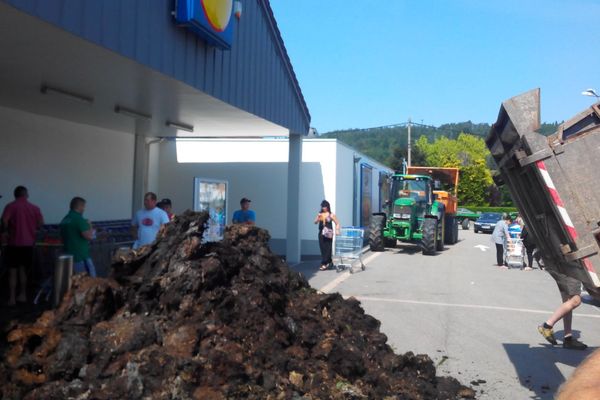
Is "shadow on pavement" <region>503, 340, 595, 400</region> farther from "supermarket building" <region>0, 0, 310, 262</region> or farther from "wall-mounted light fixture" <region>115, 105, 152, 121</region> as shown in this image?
"wall-mounted light fixture" <region>115, 105, 152, 121</region>

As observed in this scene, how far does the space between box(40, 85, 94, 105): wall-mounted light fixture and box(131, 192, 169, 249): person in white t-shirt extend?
8.13ft

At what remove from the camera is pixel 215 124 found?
45.2 feet

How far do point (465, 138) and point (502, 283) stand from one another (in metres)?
85.2

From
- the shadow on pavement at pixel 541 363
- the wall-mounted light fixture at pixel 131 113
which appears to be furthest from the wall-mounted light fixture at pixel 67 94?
the shadow on pavement at pixel 541 363

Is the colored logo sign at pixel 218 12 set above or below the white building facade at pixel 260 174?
above

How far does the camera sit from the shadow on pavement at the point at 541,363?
6.14m

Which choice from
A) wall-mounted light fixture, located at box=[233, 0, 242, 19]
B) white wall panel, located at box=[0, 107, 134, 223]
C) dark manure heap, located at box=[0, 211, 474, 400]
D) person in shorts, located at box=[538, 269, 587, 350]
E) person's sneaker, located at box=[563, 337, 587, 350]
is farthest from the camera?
white wall panel, located at box=[0, 107, 134, 223]

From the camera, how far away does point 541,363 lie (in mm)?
7086

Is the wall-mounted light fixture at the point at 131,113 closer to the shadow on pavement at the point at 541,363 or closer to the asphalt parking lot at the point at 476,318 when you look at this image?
the asphalt parking lot at the point at 476,318

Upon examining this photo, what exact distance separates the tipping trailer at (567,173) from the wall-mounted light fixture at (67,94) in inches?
285

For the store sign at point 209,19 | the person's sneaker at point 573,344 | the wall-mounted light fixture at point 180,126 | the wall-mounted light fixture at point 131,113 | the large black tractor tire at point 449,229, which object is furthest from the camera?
the large black tractor tire at point 449,229

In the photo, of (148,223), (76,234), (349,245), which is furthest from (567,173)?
(349,245)

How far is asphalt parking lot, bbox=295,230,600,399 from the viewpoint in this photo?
21.7ft

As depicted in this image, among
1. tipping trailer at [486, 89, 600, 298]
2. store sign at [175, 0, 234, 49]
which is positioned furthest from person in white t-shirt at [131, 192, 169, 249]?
tipping trailer at [486, 89, 600, 298]
